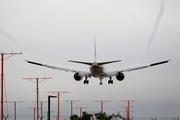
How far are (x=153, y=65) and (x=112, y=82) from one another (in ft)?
30.6

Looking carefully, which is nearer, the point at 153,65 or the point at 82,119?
the point at 82,119

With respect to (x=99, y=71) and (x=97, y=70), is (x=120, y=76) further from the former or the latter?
(x=97, y=70)

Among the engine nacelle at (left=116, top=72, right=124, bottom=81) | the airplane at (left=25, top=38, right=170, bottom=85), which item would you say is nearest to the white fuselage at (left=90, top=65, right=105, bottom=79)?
the airplane at (left=25, top=38, right=170, bottom=85)

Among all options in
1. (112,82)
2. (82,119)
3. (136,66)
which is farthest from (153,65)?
(82,119)

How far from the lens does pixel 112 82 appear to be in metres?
70.4

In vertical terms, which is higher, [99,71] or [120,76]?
[99,71]

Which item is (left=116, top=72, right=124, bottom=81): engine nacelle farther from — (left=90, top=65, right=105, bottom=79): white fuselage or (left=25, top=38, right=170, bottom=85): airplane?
(left=90, top=65, right=105, bottom=79): white fuselage

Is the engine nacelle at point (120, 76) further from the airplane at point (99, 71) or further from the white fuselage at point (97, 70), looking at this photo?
the white fuselage at point (97, 70)

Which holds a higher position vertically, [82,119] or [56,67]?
[56,67]

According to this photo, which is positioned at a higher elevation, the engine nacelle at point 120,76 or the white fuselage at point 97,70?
the white fuselage at point 97,70

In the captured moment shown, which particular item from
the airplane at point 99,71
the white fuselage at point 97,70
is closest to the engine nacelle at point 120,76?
the airplane at point 99,71

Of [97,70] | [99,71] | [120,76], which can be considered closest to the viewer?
[97,70]

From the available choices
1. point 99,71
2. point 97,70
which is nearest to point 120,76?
point 99,71

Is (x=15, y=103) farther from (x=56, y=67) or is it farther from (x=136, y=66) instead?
(x=136, y=66)
